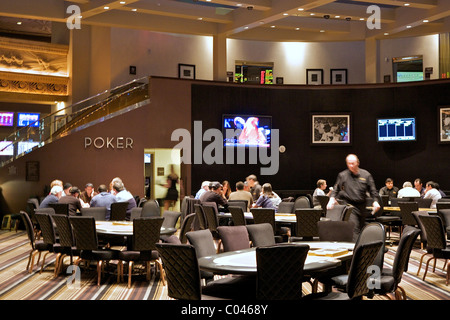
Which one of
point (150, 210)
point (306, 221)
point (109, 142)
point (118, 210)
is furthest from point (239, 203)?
point (109, 142)

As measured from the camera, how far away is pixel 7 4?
52.5 feet

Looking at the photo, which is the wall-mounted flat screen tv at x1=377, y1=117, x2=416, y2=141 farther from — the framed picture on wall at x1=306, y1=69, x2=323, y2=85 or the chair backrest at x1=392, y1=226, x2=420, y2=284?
the chair backrest at x1=392, y1=226, x2=420, y2=284

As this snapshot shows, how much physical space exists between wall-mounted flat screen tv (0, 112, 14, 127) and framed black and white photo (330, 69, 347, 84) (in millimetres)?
10367

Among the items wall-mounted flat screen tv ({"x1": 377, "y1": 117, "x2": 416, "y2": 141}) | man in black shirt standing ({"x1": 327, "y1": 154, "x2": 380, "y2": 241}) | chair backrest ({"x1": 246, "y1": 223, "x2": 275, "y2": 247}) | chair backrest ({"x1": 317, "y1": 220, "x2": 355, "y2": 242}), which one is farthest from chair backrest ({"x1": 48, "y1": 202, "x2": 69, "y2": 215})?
wall-mounted flat screen tv ({"x1": 377, "y1": 117, "x2": 416, "y2": 141})

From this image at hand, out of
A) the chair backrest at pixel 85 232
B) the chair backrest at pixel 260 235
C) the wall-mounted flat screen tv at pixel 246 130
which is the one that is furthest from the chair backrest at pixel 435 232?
the wall-mounted flat screen tv at pixel 246 130

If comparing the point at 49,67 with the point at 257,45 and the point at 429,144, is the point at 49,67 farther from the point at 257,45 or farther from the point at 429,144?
the point at 429,144

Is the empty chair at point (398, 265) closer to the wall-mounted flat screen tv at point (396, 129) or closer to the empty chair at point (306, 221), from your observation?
the empty chair at point (306, 221)

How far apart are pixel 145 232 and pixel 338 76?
44.5 feet

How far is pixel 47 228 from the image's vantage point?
8.39 meters

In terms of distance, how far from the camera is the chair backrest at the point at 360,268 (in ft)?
16.0

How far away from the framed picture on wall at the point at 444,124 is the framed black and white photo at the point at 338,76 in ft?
11.7

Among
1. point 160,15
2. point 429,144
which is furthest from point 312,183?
point 160,15
